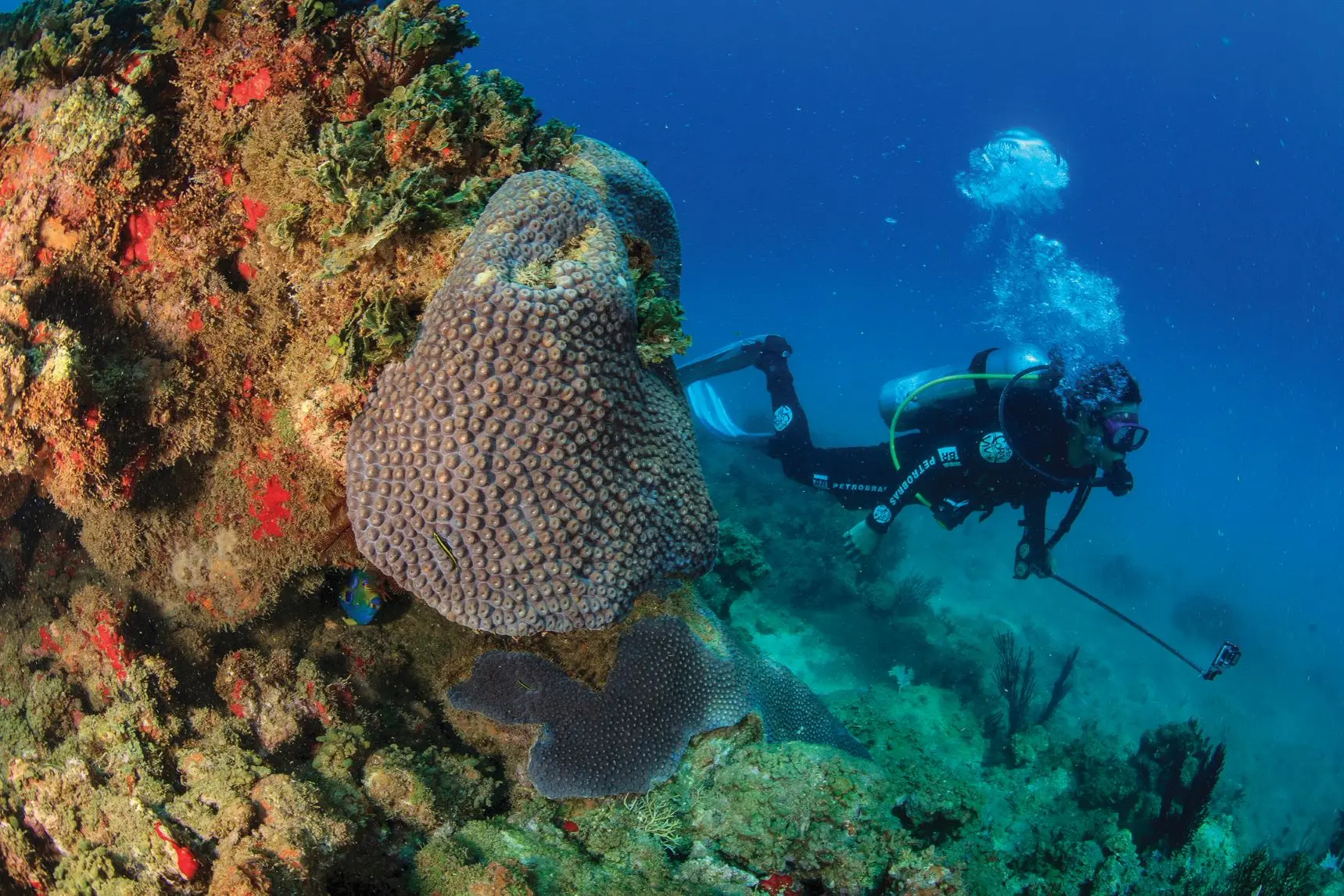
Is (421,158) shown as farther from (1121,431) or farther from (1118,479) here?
(1118,479)

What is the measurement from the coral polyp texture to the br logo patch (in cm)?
604

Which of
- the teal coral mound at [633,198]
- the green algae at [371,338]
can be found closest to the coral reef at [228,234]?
the green algae at [371,338]

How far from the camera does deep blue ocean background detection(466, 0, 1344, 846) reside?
43.4m

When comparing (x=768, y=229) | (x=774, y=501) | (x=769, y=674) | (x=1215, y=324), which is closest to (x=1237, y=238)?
(x=1215, y=324)

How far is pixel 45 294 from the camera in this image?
2.83 metres

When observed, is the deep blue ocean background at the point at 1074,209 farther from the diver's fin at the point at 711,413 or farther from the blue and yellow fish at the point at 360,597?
the blue and yellow fish at the point at 360,597

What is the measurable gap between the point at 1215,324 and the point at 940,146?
109ft

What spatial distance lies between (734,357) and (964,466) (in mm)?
4024

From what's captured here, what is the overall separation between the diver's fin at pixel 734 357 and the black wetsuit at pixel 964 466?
4.21 feet

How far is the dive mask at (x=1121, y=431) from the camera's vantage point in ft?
22.9

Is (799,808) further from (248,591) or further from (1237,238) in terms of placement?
(1237,238)

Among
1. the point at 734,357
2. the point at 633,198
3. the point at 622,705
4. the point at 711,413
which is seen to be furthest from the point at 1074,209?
the point at 622,705

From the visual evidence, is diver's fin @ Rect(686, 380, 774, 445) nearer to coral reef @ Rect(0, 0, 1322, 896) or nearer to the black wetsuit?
the black wetsuit

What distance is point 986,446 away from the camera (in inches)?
300
